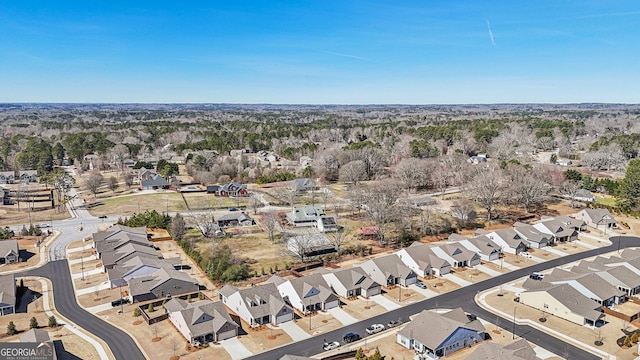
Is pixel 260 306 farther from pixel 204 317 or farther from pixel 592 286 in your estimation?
pixel 592 286

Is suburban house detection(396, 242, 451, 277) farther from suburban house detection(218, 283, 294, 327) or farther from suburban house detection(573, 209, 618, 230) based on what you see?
suburban house detection(573, 209, 618, 230)

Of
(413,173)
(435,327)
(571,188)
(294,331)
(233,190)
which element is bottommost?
(294,331)

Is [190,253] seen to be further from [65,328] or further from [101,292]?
[65,328]

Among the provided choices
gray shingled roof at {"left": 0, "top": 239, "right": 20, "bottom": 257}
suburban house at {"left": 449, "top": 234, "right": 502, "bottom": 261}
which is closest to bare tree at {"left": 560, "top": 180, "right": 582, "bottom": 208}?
suburban house at {"left": 449, "top": 234, "right": 502, "bottom": 261}

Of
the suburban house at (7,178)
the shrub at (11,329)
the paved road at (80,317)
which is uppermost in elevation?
the suburban house at (7,178)

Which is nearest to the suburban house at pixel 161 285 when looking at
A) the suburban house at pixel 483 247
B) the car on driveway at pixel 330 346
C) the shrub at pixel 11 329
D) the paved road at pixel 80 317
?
the paved road at pixel 80 317

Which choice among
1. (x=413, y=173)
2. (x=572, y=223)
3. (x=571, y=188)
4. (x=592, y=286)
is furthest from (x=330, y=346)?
(x=571, y=188)

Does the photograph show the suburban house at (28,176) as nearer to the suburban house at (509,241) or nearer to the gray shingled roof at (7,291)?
the gray shingled roof at (7,291)
